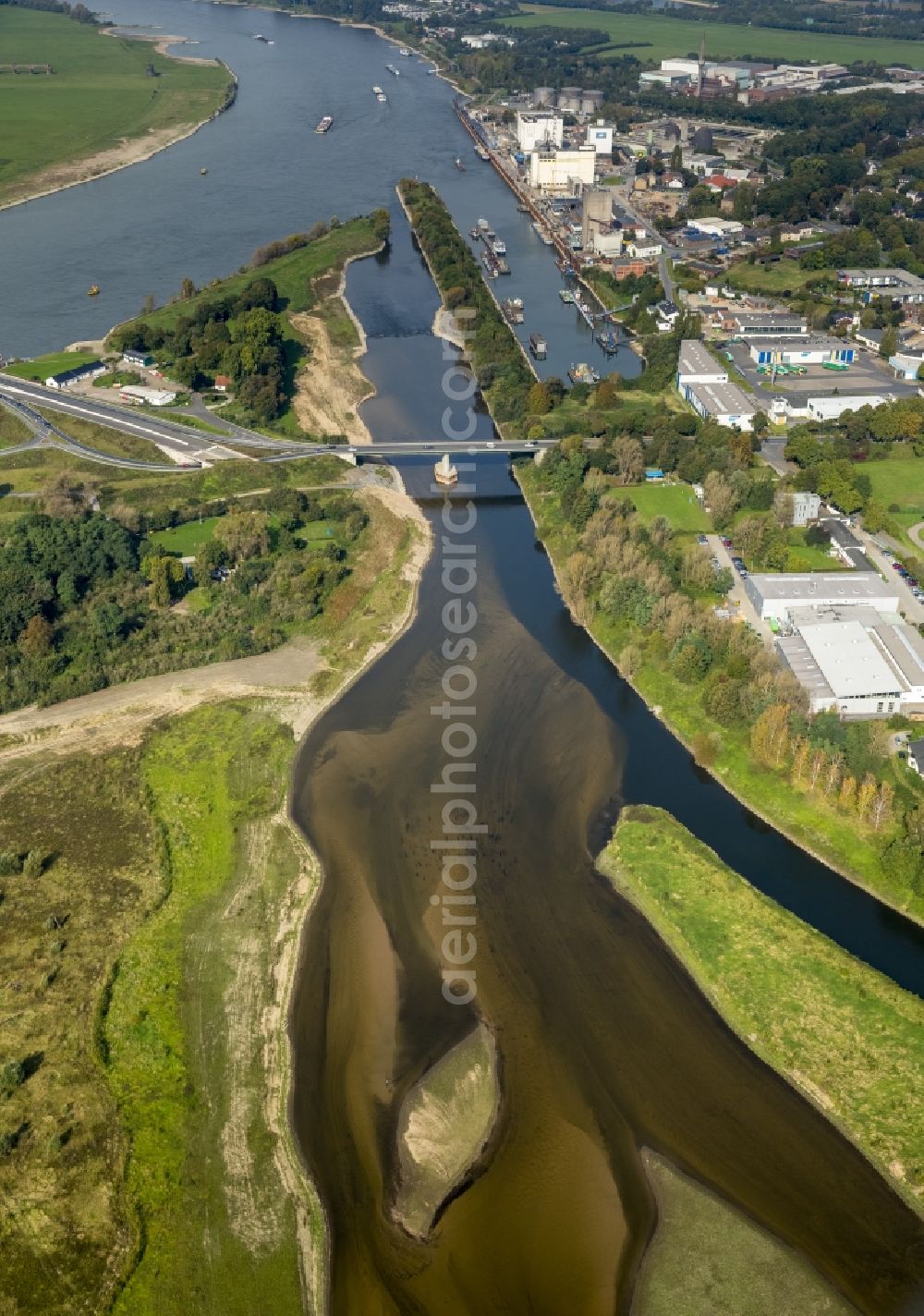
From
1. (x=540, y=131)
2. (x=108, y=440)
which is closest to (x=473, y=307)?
(x=108, y=440)

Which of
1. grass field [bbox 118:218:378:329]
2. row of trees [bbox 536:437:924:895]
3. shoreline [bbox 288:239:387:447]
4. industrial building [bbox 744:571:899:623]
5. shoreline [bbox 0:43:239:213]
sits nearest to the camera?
row of trees [bbox 536:437:924:895]

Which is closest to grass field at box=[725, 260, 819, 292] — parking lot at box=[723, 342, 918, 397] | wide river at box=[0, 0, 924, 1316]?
parking lot at box=[723, 342, 918, 397]

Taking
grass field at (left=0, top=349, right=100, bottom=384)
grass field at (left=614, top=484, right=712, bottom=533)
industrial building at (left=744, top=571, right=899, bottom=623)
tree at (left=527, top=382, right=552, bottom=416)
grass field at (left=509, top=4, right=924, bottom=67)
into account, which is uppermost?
grass field at (left=509, top=4, right=924, bottom=67)

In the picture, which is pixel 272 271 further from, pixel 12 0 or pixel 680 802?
pixel 12 0

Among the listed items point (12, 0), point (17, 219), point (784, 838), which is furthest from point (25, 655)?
point (12, 0)

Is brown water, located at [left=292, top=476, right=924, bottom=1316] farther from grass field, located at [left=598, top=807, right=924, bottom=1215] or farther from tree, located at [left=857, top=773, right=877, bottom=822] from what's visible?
tree, located at [left=857, top=773, right=877, bottom=822]

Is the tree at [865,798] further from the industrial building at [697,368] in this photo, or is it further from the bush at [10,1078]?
the industrial building at [697,368]
